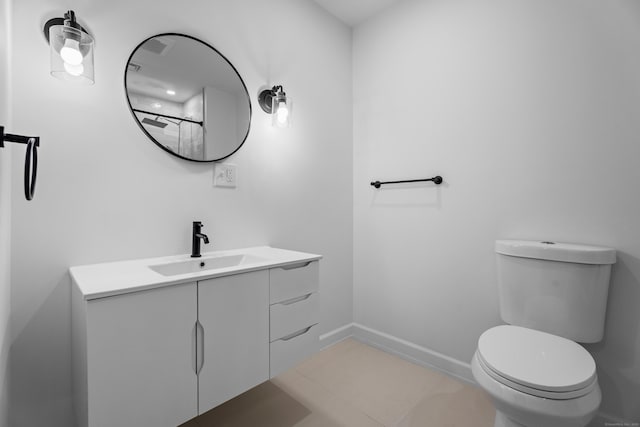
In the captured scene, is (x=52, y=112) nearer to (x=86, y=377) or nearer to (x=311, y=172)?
(x=86, y=377)

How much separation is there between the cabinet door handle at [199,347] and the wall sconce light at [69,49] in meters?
1.01

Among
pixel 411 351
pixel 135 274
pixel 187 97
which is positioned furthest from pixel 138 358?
pixel 411 351

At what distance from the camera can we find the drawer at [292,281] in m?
1.29

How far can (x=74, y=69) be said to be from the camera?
1075 millimetres

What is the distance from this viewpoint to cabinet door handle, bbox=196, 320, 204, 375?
1044 mm

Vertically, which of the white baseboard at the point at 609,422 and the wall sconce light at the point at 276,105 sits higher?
the wall sconce light at the point at 276,105

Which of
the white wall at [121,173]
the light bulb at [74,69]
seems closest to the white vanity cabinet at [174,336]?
the white wall at [121,173]

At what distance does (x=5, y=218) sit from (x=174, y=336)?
65cm

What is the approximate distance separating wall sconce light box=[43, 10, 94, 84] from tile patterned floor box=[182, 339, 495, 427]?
1.55 meters

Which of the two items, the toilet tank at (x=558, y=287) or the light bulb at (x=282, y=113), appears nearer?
the toilet tank at (x=558, y=287)

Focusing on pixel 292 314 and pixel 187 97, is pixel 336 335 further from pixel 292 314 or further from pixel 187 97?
pixel 187 97

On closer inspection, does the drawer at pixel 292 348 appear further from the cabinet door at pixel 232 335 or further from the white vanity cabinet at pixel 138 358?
the white vanity cabinet at pixel 138 358

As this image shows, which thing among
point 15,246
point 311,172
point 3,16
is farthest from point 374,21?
point 15,246

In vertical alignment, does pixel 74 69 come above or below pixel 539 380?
above
